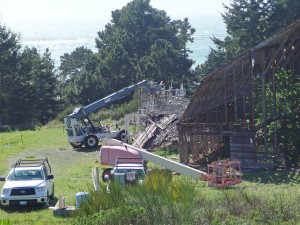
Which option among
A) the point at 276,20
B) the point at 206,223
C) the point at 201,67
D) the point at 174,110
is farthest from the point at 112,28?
the point at 206,223

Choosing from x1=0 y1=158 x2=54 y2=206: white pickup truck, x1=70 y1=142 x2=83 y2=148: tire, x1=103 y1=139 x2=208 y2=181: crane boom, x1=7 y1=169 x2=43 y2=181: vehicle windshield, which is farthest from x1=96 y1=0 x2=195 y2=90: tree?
x1=0 y1=158 x2=54 y2=206: white pickup truck

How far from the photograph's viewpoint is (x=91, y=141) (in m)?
34.7

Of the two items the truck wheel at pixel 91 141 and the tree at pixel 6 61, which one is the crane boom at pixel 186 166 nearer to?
the truck wheel at pixel 91 141

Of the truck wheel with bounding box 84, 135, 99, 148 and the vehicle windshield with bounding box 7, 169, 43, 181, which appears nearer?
the vehicle windshield with bounding box 7, 169, 43, 181

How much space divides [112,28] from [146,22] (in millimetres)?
7777

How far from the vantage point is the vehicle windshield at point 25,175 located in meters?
19.7

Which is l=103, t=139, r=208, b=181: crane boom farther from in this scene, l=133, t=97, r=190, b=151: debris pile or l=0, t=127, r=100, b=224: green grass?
l=133, t=97, r=190, b=151: debris pile

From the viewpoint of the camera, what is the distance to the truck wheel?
114 feet

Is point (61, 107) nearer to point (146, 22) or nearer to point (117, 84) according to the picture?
point (117, 84)

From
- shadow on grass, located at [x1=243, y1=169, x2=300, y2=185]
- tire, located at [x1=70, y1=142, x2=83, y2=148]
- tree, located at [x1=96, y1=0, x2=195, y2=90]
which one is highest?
tree, located at [x1=96, y1=0, x2=195, y2=90]

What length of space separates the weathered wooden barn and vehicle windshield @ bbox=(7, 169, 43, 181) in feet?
28.5

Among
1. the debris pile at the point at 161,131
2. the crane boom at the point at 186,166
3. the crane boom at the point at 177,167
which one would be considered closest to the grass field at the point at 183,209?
the crane boom at the point at 186,166

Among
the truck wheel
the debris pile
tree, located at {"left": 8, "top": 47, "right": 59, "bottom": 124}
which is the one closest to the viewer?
the debris pile

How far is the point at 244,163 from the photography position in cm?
2552
